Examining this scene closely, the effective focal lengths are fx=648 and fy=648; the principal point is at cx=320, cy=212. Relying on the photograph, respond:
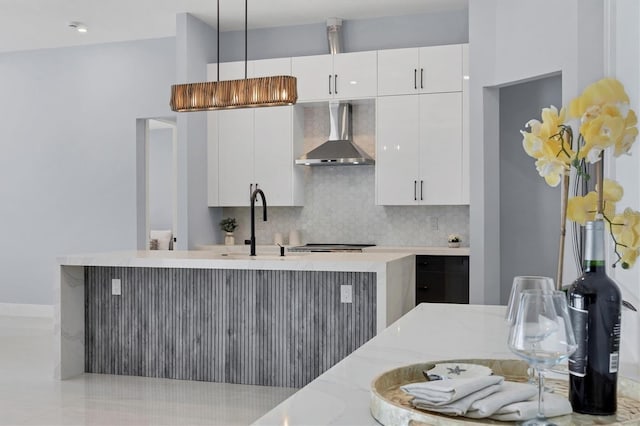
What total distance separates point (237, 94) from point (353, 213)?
2476 millimetres

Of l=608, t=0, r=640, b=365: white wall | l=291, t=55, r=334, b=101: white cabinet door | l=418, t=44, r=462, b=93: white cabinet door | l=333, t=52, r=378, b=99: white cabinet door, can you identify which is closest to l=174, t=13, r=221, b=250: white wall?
l=291, t=55, r=334, b=101: white cabinet door

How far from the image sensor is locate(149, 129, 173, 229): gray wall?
1109 centimetres

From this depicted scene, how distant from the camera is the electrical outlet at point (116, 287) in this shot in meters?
4.57

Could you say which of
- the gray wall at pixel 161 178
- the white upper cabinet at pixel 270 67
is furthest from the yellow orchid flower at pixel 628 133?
the gray wall at pixel 161 178

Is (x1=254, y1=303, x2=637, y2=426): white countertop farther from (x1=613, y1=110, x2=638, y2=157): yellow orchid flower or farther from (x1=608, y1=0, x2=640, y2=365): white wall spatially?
(x1=613, y1=110, x2=638, y2=157): yellow orchid flower

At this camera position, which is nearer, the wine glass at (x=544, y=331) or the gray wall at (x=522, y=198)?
the wine glass at (x=544, y=331)

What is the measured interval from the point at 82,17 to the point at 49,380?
3.51 m

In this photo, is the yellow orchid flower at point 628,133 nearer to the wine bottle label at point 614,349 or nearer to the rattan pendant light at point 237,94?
the wine bottle label at point 614,349

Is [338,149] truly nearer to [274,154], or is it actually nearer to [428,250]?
[274,154]

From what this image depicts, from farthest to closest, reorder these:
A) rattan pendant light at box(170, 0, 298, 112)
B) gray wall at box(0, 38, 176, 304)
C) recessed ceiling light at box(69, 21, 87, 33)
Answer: gray wall at box(0, 38, 176, 304)
recessed ceiling light at box(69, 21, 87, 33)
rattan pendant light at box(170, 0, 298, 112)

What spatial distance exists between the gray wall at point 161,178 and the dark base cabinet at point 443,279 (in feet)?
20.9

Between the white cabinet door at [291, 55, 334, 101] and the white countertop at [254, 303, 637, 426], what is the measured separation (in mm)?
4147

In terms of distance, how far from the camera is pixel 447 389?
911 millimetres

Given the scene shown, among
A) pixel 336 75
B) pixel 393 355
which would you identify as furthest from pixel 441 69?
pixel 393 355
